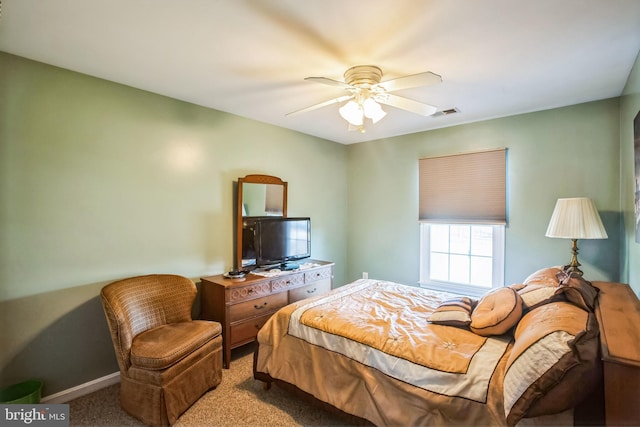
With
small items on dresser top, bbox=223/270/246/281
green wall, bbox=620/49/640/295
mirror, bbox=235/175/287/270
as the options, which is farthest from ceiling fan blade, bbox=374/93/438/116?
small items on dresser top, bbox=223/270/246/281

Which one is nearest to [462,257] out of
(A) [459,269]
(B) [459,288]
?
(A) [459,269]

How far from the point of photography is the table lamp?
2.49m

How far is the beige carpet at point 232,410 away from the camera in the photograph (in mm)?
2055

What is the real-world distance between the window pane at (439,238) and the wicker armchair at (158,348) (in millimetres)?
A: 2875

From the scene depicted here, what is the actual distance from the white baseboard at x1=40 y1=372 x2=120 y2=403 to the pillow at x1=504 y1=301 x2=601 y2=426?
9.38 feet

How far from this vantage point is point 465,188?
12.1 ft

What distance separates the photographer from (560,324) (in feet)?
4.54

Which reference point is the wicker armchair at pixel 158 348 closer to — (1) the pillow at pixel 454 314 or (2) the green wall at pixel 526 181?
(1) the pillow at pixel 454 314

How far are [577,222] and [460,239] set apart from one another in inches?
54.2

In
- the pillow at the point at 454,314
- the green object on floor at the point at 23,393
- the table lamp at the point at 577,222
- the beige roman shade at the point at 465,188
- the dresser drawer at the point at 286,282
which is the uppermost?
the beige roman shade at the point at 465,188

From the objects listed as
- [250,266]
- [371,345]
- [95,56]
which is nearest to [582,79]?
[371,345]

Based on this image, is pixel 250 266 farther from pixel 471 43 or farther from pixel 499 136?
pixel 499 136

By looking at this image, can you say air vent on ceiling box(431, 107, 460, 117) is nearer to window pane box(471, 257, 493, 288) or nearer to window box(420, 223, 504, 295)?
window box(420, 223, 504, 295)

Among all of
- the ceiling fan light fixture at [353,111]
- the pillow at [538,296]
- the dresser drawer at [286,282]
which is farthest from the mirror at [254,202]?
the pillow at [538,296]
